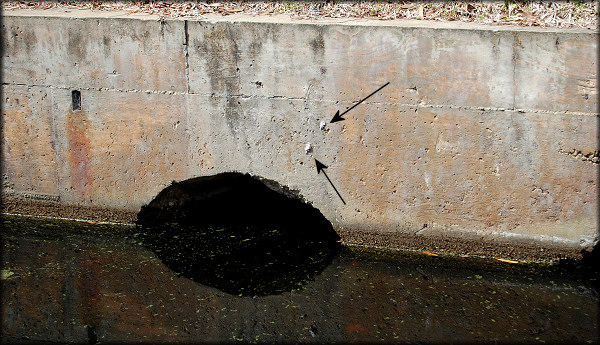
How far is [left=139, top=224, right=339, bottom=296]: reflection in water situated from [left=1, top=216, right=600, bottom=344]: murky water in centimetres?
1

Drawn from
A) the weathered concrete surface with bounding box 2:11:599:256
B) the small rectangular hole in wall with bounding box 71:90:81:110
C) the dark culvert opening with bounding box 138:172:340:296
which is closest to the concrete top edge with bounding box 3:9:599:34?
the weathered concrete surface with bounding box 2:11:599:256

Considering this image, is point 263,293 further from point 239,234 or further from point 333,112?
point 333,112

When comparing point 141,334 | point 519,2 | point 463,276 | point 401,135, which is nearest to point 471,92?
point 401,135

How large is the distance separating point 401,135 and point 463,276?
1.07 metres

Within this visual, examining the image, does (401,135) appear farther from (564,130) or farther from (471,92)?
(564,130)

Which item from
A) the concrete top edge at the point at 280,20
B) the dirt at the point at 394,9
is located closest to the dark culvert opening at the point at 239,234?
the concrete top edge at the point at 280,20

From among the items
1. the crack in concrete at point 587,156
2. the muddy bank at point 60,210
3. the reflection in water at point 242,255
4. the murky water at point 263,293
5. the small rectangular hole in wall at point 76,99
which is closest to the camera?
the murky water at point 263,293

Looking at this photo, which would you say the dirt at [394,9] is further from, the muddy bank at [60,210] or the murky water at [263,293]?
the murky water at [263,293]

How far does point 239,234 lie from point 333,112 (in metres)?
1.26

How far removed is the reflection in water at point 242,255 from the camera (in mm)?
4664

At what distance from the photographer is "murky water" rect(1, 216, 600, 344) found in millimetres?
4109

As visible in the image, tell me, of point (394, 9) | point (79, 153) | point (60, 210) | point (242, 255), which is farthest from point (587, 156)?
point (60, 210)

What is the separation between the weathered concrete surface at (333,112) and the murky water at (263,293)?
0.29m

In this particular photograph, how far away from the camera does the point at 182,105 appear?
4934 millimetres
